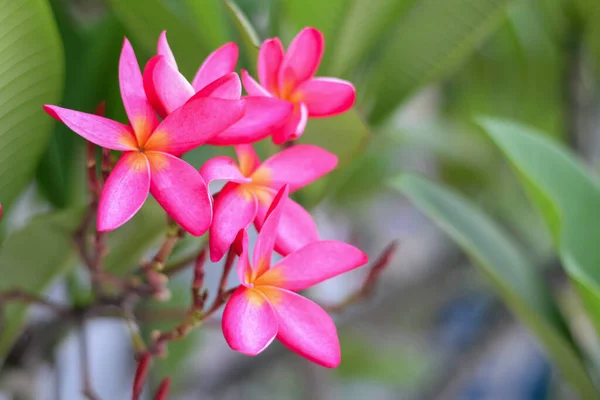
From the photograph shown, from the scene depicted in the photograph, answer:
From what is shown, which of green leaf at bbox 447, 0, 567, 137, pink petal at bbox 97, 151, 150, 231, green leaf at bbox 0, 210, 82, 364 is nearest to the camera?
pink petal at bbox 97, 151, 150, 231

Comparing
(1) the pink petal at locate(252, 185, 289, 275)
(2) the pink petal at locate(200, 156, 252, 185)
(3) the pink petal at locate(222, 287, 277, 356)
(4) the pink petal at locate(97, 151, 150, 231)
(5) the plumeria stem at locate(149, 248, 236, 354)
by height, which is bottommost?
(5) the plumeria stem at locate(149, 248, 236, 354)

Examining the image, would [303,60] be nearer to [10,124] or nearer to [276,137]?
[276,137]

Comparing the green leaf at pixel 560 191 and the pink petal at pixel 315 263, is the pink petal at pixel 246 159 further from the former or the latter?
the green leaf at pixel 560 191

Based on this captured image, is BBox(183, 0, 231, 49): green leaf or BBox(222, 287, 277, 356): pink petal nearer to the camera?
BBox(222, 287, 277, 356): pink petal

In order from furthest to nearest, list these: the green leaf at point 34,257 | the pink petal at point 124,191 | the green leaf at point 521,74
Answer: the green leaf at point 521,74, the green leaf at point 34,257, the pink petal at point 124,191

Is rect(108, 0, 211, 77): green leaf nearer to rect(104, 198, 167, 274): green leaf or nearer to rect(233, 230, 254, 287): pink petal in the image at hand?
rect(104, 198, 167, 274): green leaf

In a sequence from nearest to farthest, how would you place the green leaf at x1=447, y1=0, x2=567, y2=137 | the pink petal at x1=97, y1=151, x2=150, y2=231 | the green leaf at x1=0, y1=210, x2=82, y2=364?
the pink petal at x1=97, y1=151, x2=150, y2=231 < the green leaf at x1=0, y1=210, x2=82, y2=364 < the green leaf at x1=447, y1=0, x2=567, y2=137

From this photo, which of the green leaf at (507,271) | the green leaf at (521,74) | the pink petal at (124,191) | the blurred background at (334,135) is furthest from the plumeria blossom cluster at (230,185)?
the green leaf at (521,74)

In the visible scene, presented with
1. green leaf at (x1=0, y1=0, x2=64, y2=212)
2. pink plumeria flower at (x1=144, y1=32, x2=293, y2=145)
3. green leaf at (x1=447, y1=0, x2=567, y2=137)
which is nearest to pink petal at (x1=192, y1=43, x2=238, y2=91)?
pink plumeria flower at (x1=144, y1=32, x2=293, y2=145)
